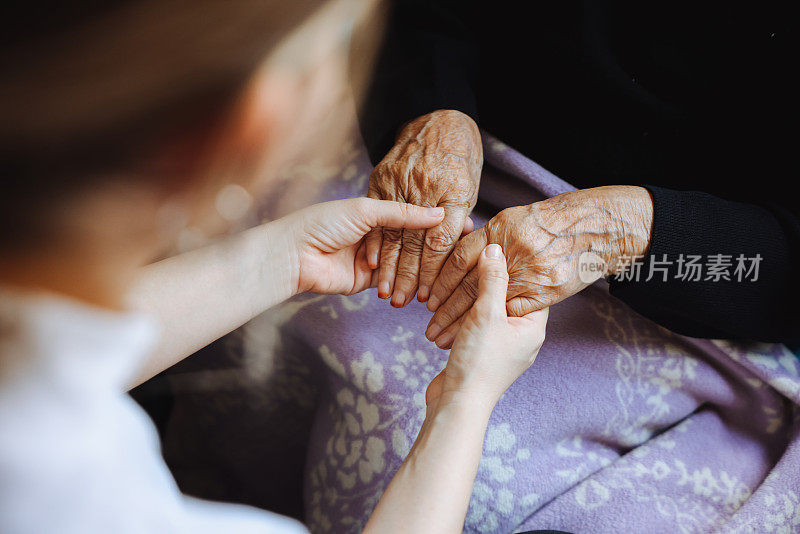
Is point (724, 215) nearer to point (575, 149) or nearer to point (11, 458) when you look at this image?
point (575, 149)

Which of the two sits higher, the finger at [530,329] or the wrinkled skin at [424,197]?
the wrinkled skin at [424,197]

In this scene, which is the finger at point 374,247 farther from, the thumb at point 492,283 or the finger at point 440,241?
the thumb at point 492,283


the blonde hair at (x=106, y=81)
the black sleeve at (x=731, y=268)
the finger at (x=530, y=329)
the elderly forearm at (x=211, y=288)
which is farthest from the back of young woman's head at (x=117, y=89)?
the black sleeve at (x=731, y=268)

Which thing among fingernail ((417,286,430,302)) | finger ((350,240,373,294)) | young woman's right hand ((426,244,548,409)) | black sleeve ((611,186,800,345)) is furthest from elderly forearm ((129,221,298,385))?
black sleeve ((611,186,800,345))

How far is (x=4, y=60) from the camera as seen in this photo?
26cm

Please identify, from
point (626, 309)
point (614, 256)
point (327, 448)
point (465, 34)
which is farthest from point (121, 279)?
point (465, 34)

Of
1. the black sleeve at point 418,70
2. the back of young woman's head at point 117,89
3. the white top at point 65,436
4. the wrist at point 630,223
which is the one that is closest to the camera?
the back of young woman's head at point 117,89

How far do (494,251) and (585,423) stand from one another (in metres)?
0.32

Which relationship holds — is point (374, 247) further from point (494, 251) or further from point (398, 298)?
point (494, 251)

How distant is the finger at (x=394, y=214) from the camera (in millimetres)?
829

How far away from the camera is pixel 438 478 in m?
0.57

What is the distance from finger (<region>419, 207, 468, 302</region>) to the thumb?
0.10 m

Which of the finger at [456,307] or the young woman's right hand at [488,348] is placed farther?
the finger at [456,307]

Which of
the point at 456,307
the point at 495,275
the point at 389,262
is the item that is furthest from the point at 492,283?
the point at 389,262
